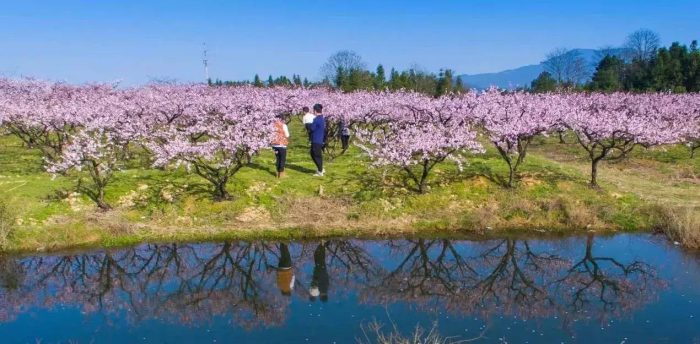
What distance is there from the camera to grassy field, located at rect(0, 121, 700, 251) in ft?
57.6

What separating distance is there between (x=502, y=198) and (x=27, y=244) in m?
15.6

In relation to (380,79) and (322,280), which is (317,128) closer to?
(322,280)

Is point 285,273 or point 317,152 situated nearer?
point 285,273

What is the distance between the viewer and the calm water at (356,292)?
11.6m

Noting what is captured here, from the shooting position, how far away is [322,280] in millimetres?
14602

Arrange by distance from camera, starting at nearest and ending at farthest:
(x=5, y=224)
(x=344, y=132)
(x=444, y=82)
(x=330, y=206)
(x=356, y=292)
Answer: (x=356, y=292) < (x=5, y=224) < (x=330, y=206) < (x=344, y=132) < (x=444, y=82)

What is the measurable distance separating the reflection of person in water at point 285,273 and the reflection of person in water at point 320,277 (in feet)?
1.88

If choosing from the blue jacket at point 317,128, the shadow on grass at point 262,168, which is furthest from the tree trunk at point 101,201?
the blue jacket at point 317,128

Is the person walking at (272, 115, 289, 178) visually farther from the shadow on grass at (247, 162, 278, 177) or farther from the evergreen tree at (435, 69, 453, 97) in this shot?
the evergreen tree at (435, 69, 453, 97)

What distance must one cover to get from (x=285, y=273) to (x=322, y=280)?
3.70ft

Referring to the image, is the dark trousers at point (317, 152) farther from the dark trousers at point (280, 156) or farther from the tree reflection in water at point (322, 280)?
the tree reflection in water at point (322, 280)

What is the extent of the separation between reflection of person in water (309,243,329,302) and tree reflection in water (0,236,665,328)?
3cm

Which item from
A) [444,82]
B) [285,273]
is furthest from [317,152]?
[444,82]

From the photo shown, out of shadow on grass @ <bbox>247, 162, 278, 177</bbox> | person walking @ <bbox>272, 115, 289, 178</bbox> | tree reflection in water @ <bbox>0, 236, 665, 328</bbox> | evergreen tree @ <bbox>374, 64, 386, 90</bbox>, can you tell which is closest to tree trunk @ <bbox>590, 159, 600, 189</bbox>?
tree reflection in water @ <bbox>0, 236, 665, 328</bbox>
